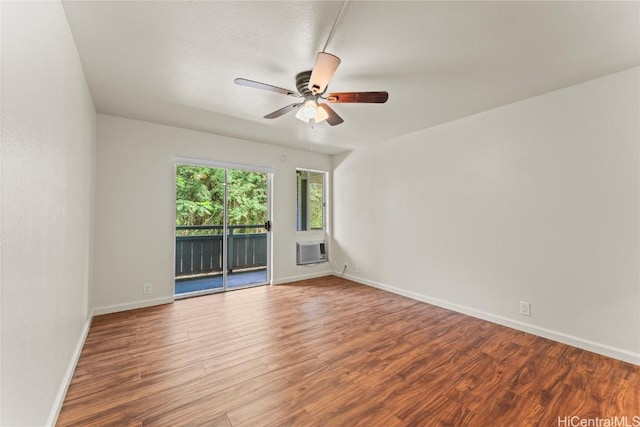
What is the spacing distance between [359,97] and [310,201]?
344cm

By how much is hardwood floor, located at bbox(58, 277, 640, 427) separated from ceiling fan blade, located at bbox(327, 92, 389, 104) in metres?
2.23

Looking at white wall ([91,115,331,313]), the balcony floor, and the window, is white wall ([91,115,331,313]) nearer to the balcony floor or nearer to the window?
the balcony floor

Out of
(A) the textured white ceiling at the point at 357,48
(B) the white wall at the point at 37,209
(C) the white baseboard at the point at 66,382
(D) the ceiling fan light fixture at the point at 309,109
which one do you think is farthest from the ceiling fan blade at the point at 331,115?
(C) the white baseboard at the point at 66,382

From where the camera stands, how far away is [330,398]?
1.87 metres

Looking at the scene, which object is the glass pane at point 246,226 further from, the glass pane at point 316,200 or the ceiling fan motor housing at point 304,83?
the ceiling fan motor housing at point 304,83

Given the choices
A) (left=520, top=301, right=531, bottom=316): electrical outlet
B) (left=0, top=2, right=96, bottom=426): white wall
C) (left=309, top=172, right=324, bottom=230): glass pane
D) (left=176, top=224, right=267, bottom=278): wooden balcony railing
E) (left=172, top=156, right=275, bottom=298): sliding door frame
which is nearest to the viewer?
(left=0, top=2, right=96, bottom=426): white wall

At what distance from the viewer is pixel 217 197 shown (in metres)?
4.49

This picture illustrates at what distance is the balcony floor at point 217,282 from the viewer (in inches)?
176

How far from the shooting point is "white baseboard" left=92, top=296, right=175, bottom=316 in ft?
11.0

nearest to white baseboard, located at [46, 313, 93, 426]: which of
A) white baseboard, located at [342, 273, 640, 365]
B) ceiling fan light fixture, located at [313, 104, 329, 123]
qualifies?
ceiling fan light fixture, located at [313, 104, 329, 123]

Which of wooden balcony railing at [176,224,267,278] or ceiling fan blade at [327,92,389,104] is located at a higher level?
ceiling fan blade at [327,92,389,104]

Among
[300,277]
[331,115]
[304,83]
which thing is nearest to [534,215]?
[331,115]

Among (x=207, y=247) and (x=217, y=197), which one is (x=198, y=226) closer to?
(x=207, y=247)

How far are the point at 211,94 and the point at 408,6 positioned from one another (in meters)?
2.08
